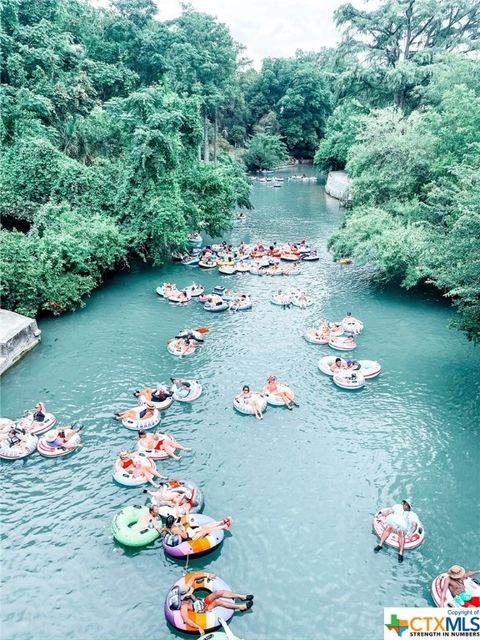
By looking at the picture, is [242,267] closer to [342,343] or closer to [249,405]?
[342,343]

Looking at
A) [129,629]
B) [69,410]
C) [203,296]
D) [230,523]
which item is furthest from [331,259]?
[129,629]

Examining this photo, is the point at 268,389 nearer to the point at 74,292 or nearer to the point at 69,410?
the point at 69,410

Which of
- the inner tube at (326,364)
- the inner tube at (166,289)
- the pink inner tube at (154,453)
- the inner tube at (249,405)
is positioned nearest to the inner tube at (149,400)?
the pink inner tube at (154,453)

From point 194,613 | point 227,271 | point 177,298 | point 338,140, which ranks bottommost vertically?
point 194,613

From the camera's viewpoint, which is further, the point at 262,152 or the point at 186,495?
the point at 262,152

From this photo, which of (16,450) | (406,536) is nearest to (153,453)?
(16,450)

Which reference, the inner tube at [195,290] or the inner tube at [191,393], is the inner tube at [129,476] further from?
the inner tube at [195,290]
